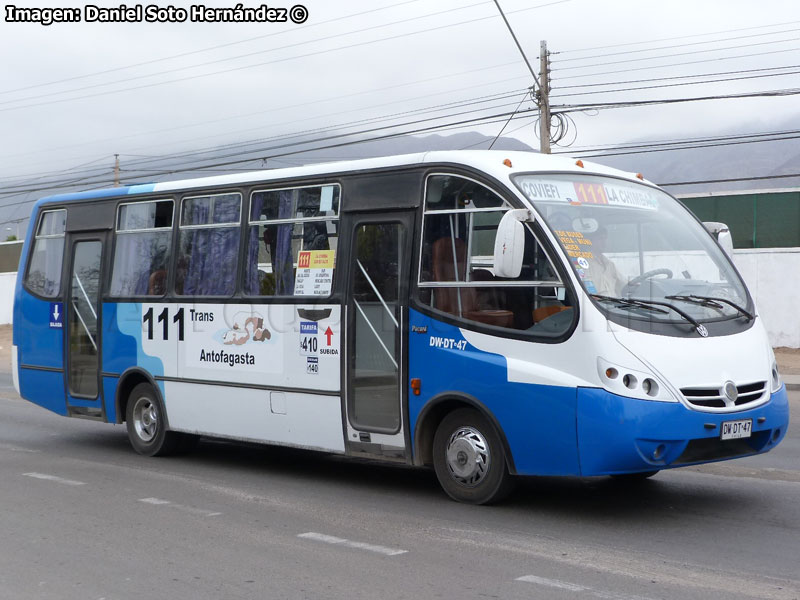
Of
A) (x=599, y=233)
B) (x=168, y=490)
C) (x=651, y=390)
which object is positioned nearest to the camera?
(x=651, y=390)

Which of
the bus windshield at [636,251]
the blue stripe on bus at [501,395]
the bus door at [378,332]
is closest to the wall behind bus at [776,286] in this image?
the bus windshield at [636,251]

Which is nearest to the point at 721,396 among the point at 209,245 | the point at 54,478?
the point at 209,245

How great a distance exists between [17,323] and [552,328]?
7.92 metres

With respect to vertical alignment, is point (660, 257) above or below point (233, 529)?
above

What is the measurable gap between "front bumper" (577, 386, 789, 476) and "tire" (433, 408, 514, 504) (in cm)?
83

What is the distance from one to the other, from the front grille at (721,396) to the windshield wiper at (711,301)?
63cm

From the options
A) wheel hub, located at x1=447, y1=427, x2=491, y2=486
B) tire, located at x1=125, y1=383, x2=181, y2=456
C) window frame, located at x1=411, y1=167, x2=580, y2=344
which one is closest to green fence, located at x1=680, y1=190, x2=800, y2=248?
Answer: tire, located at x1=125, y1=383, x2=181, y2=456

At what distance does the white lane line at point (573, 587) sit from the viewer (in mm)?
5609

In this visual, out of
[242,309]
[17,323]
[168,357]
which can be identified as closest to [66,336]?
[17,323]

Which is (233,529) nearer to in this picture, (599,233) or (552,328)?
(552,328)

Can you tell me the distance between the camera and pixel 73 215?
41.3ft

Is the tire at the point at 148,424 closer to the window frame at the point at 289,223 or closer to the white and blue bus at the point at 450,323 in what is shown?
the white and blue bus at the point at 450,323

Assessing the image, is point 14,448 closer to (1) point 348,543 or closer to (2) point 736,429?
(1) point 348,543

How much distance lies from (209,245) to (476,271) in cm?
357
